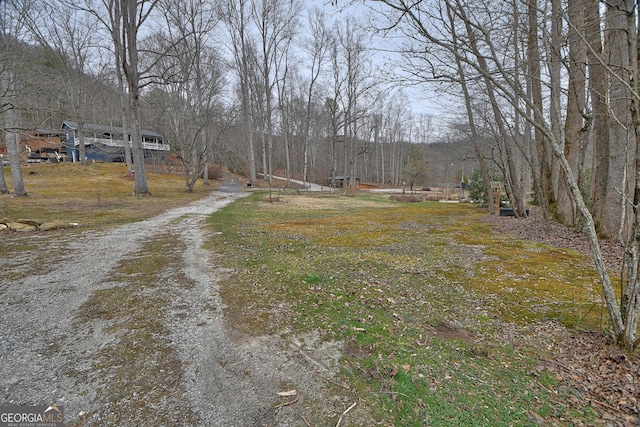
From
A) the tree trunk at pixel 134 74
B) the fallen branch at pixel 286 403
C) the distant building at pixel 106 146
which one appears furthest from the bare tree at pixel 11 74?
the distant building at pixel 106 146

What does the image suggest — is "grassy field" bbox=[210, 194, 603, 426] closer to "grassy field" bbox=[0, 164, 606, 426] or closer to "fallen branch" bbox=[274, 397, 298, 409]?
"grassy field" bbox=[0, 164, 606, 426]

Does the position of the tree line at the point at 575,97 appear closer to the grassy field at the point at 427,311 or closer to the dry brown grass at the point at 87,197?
the grassy field at the point at 427,311

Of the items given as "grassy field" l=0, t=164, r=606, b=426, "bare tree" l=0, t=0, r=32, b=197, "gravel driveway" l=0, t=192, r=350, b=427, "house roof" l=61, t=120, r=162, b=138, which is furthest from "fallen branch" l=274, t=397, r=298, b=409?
"house roof" l=61, t=120, r=162, b=138

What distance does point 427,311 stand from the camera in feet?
10.2

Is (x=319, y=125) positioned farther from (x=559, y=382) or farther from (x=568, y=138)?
(x=559, y=382)

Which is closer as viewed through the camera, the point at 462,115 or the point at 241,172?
the point at 462,115

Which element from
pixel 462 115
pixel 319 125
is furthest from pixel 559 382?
pixel 319 125

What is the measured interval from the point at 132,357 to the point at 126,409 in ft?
1.87

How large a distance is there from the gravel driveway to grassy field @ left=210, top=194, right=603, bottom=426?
0.84 feet

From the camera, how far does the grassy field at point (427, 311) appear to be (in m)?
1.87

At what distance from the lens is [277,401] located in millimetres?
1839

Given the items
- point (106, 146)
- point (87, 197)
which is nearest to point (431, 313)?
point (87, 197)

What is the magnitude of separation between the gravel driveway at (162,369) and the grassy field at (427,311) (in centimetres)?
Answer: 23

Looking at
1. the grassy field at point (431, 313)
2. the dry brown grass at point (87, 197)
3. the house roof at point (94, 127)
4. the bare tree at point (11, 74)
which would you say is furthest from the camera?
the house roof at point (94, 127)
